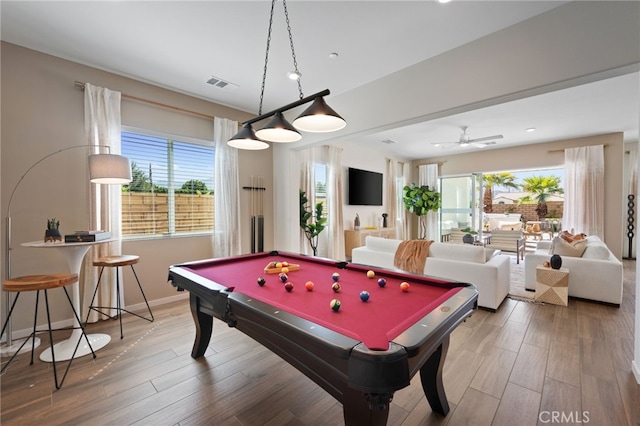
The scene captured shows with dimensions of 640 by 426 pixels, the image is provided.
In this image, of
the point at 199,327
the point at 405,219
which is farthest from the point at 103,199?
the point at 405,219

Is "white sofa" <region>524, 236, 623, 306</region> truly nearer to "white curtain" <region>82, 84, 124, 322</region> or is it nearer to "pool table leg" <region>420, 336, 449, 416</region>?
"pool table leg" <region>420, 336, 449, 416</region>

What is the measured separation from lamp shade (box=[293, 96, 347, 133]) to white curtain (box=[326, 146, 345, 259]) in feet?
11.6

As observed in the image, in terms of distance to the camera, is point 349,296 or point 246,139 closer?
point 349,296

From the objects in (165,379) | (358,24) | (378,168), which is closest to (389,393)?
(165,379)

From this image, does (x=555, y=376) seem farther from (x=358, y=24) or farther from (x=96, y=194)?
(x=96, y=194)

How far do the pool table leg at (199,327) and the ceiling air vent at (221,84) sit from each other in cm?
261

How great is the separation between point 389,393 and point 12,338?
144 inches

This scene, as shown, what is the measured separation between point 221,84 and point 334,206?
3.17m

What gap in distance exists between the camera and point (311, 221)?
17.7 feet

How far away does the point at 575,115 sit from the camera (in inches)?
175

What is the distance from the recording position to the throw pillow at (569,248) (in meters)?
3.63

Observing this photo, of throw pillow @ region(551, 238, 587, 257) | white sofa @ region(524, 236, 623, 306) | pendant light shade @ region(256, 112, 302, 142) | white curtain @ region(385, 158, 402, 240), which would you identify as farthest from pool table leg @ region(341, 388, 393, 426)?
white curtain @ region(385, 158, 402, 240)

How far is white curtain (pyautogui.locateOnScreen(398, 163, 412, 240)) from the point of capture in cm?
800

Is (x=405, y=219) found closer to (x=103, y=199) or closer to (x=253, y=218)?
(x=253, y=218)
